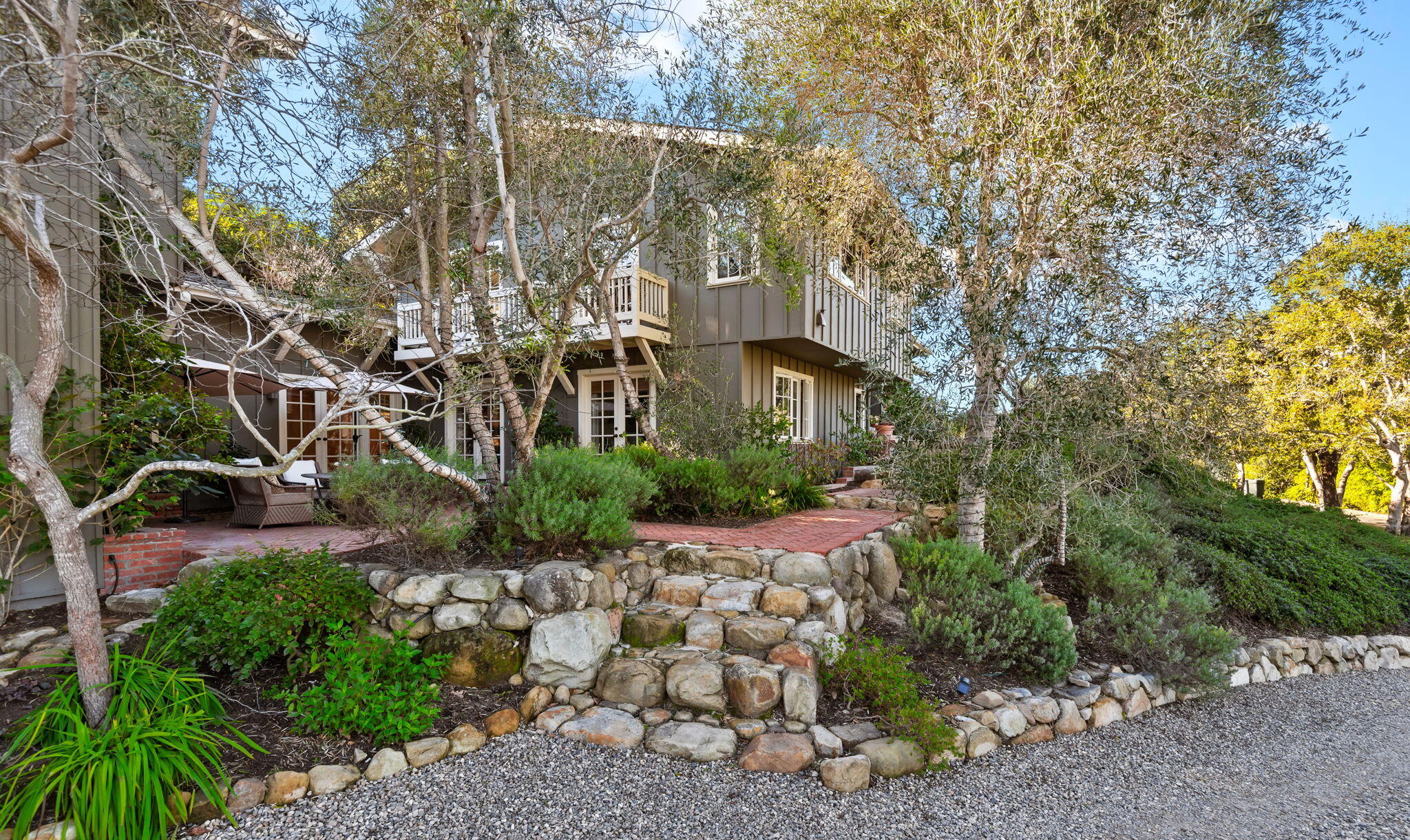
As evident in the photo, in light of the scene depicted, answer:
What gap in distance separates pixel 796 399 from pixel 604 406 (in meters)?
3.35

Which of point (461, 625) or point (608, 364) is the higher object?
point (608, 364)

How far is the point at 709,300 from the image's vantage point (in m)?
9.55

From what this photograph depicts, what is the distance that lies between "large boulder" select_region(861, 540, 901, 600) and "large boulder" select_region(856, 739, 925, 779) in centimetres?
171

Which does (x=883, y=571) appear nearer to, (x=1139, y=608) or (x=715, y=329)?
(x=1139, y=608)

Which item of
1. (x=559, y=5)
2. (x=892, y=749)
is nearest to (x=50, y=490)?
(x=892, y=749)

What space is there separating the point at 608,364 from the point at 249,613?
7.41m

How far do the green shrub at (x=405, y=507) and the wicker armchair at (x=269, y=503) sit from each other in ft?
7.42

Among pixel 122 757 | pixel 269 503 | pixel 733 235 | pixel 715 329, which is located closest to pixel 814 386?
pixel 715 329

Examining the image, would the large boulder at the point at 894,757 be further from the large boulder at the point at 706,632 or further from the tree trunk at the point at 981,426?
the tree trunk at the point at 981,426

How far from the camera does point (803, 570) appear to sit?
4.32 metres

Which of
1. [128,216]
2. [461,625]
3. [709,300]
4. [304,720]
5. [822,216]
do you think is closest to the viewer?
[128,216]

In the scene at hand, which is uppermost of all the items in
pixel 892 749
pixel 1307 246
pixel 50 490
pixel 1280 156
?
pixel 1280 156

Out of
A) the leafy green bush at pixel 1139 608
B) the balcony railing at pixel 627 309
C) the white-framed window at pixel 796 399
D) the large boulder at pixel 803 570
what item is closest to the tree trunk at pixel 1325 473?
the white-framed window at pixel 796 399

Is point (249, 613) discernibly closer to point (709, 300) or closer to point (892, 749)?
point (892, 749)
